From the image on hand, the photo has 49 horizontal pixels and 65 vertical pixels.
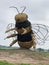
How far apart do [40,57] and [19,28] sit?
315 centimetres

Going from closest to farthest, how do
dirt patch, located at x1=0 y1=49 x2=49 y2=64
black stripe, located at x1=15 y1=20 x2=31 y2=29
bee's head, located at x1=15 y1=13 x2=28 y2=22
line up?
dirt patch, located at x1=0 y1=49 x2=49 y2=64, bee's head, located at x1=15 y1=13 x2=28 y2=22, black stripe, located at x1=15 y1=20 x2=31 y2=29

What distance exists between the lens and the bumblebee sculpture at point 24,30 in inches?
979

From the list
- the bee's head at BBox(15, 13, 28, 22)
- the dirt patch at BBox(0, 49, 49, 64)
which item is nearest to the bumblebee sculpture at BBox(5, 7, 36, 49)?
the bee's head at BBox(15, 13, 28, 22)

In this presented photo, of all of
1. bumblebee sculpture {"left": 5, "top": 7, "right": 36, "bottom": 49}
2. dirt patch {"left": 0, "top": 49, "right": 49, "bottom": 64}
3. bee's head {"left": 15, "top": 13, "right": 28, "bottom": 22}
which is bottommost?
dirt patch {"left": 0, "top": 49, "right": 49, "bottom": 64}

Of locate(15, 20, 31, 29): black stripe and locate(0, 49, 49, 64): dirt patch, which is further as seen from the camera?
locate(15, 20, 31, 29): black stripe

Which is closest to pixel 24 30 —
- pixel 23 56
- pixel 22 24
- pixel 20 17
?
pixel 22 24

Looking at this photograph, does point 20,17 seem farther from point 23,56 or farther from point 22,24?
point 23,56

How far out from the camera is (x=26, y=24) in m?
25.1

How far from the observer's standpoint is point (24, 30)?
24500 mm

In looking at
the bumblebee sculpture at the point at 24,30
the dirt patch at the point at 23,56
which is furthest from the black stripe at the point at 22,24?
the dirt patch at the point at 23,56

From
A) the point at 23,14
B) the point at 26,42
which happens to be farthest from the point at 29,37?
the point at 23,14

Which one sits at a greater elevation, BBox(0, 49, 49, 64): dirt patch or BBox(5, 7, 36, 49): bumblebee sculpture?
BBox(5, 7, 36, 49): bumblebee sculpture

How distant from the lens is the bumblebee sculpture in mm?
24875

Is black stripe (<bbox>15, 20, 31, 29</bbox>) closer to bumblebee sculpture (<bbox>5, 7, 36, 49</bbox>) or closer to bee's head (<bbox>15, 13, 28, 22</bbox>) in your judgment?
bumblebee sculpture (<bbox>5, 7, 36, 49</bbox>)
